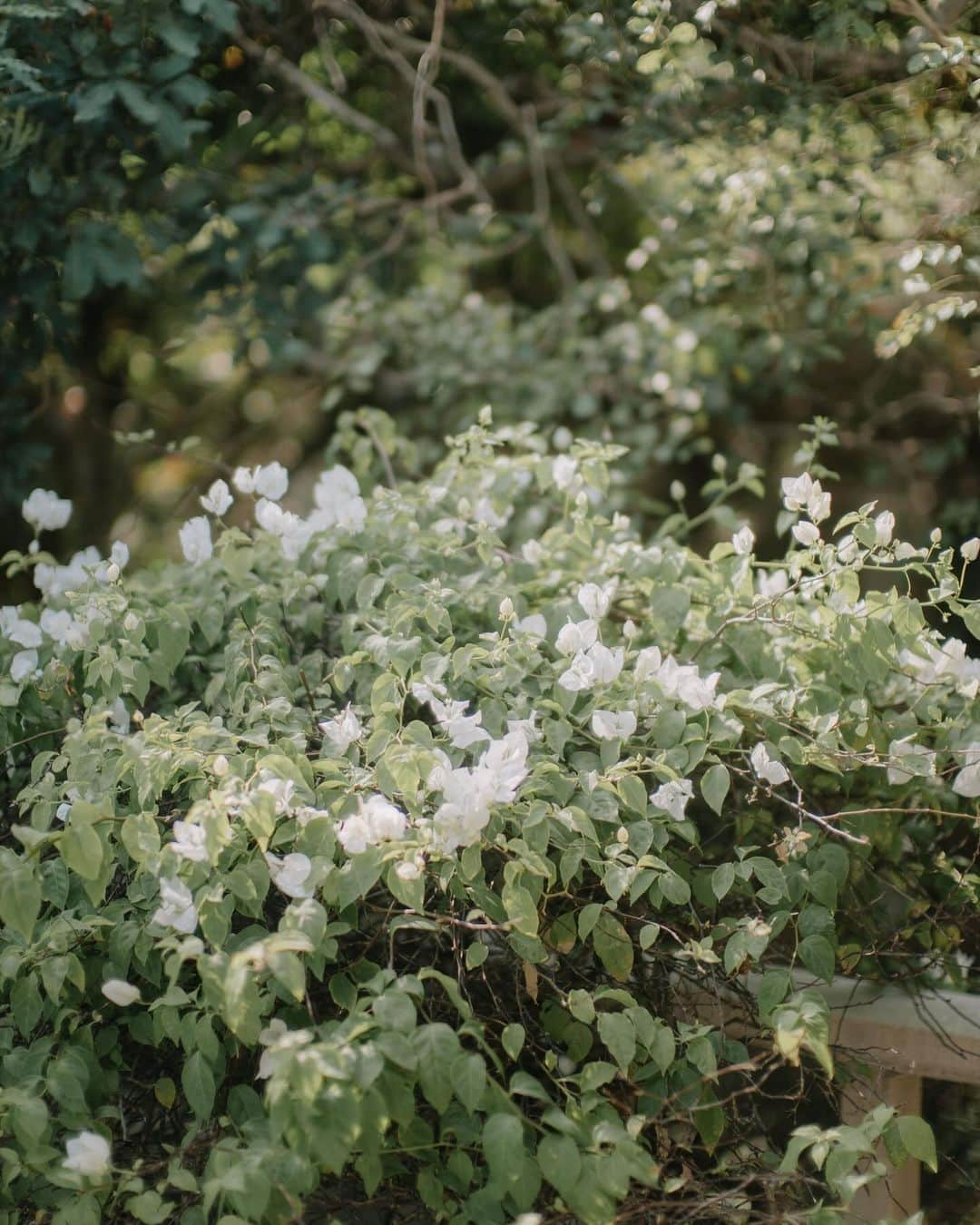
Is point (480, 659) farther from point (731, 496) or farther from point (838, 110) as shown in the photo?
point (731, 496)

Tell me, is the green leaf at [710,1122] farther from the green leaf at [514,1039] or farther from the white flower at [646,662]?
the white flower at [646,662]

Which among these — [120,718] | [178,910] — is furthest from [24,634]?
[178,910]

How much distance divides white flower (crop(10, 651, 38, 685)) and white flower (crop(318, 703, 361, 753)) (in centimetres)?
49

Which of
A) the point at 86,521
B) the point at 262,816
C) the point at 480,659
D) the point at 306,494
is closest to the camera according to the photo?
the point at 262,816

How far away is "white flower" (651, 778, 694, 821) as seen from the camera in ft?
4.06

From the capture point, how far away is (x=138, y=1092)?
131 cm

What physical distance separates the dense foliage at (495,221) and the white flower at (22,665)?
66 centimetres

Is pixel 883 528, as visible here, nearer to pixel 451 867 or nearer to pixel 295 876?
pixel 451 867

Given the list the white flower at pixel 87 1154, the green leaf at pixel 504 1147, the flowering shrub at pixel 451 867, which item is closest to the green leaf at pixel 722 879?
the flowering shrub at pixel 451 867

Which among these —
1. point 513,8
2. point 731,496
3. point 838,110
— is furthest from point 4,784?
point 731,496

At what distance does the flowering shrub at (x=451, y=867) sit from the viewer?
1.07 m

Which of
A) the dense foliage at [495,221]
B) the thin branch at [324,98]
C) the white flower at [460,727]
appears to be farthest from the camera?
the thin branch at [324,98]

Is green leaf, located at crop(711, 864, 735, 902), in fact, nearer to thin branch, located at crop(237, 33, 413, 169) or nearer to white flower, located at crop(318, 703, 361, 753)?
white flower, located at crop(318, 703, 361, 753)

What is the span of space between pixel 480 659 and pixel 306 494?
290 cm
